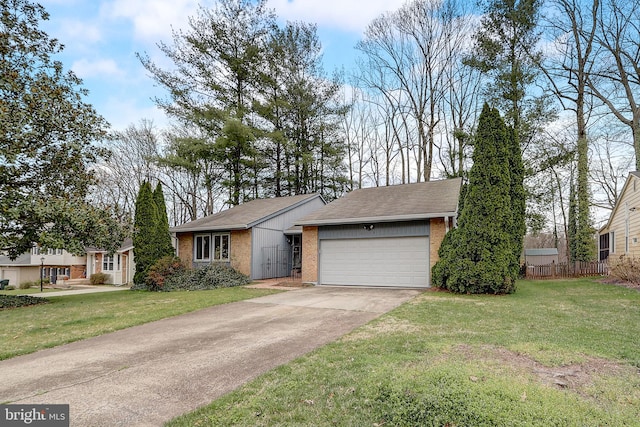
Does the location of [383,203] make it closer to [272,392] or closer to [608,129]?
[272,392]

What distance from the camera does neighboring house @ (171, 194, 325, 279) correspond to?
53.5 ft

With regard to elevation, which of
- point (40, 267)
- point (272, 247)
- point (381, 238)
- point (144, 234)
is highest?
point (144, 234)

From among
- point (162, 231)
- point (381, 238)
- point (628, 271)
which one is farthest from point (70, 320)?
point (628, 271)

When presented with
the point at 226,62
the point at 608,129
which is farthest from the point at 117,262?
the point at 608,129

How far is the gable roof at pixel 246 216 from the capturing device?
53.5ft

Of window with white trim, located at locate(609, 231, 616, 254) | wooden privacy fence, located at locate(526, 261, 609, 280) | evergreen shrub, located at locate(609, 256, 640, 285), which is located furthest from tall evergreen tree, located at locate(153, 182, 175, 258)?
window with white trim, located at locate(609, 231, 616, 254)

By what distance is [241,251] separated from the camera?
16391 mm

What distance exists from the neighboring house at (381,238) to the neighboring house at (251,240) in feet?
9.58

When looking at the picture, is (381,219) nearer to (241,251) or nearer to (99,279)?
(241,251)

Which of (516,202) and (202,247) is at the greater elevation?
(516,202)

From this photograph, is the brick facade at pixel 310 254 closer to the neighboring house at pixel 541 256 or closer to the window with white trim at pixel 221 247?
the window with white trim at pixel 221 247

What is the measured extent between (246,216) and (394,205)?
293 inches

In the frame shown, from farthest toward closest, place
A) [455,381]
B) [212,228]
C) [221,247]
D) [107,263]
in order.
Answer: [107,263] → [221,247] → [212,228] → [455,381]

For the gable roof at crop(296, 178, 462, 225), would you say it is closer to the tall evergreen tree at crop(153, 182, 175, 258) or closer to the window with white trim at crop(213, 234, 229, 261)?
the window with white trim at crop(213, 234, 229, 261)
